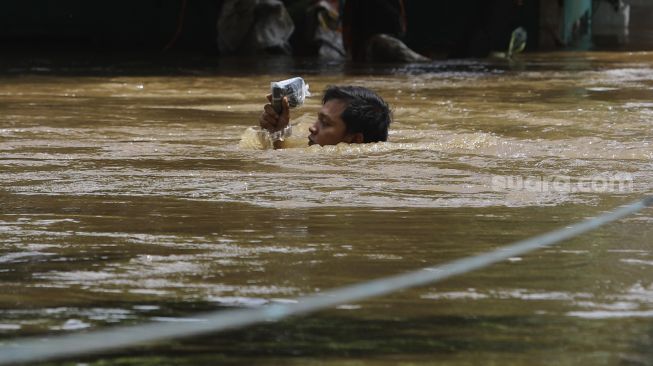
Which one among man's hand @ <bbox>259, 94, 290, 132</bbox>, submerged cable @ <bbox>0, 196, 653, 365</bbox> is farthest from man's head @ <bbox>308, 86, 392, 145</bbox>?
submerged cable @ <bbox>0, 196, 653, 365</bbox>

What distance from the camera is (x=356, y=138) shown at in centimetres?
742

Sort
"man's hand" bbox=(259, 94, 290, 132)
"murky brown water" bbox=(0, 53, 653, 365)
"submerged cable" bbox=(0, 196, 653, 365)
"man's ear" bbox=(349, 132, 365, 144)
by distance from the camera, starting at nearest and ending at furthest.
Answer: "submerged cable" bbox=(0, 196, 653, 365) < "murky brown water" bbox=(0, 53, 653, 365) < "man's hand" bbox=(259, 94, 290, 132) < "man's ear" bbox=(349, 132, 365, 144)

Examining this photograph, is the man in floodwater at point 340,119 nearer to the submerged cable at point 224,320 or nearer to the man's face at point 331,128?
the man's face at point 331,128

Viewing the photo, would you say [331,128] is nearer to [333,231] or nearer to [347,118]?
[347,118]

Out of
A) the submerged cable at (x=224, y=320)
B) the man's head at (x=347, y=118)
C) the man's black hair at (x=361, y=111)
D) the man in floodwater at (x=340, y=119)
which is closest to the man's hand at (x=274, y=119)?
the man in floodwater at (x=340, y=119)

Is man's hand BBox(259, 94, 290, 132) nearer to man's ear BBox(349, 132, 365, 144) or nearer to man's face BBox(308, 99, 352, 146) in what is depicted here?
man's face BBox(308, 99, 352, 146)

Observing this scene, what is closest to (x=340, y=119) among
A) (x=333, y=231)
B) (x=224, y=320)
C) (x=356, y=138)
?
(x=356, y=138)

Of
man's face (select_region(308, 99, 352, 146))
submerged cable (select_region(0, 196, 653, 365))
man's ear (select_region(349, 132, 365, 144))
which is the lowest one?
man's ear (select_region(349, 132, 365, 144))

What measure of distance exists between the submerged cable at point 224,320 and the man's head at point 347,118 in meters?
3.26

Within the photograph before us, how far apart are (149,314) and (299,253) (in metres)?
0.87

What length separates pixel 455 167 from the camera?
6.40m

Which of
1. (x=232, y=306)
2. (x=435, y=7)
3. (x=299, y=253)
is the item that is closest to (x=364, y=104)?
(x=299, y=253)

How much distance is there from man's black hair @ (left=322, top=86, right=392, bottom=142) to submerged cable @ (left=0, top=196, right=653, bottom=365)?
330 centimetres

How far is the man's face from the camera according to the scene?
7.33m
